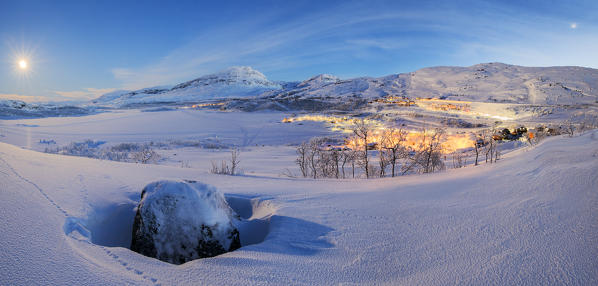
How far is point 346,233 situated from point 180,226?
138 centimetres

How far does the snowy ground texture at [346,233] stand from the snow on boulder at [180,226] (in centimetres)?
30

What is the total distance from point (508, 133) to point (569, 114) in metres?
18.4

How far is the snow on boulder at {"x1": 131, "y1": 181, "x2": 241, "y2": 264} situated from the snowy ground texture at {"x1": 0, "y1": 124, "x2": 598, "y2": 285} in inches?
11.8

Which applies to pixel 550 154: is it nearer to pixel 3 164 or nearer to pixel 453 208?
pixel 453 208

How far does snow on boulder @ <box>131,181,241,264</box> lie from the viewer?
228 cm

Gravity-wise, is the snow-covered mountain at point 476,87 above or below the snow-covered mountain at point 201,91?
below

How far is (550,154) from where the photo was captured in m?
3.63

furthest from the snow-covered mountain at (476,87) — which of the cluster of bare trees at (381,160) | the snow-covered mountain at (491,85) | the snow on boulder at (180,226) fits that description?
the snow on boulder at (180,226)

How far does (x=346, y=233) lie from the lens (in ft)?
7.02

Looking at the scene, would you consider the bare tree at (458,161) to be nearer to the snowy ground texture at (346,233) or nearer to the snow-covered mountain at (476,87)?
the snowy ground texture at (346,233)

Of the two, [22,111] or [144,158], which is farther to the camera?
[22,111]

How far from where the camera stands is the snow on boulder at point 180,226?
7.47 ft

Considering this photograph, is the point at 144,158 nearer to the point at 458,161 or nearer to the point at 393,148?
the point at 393,148

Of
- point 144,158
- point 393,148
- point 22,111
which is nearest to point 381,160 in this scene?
point 393,148
